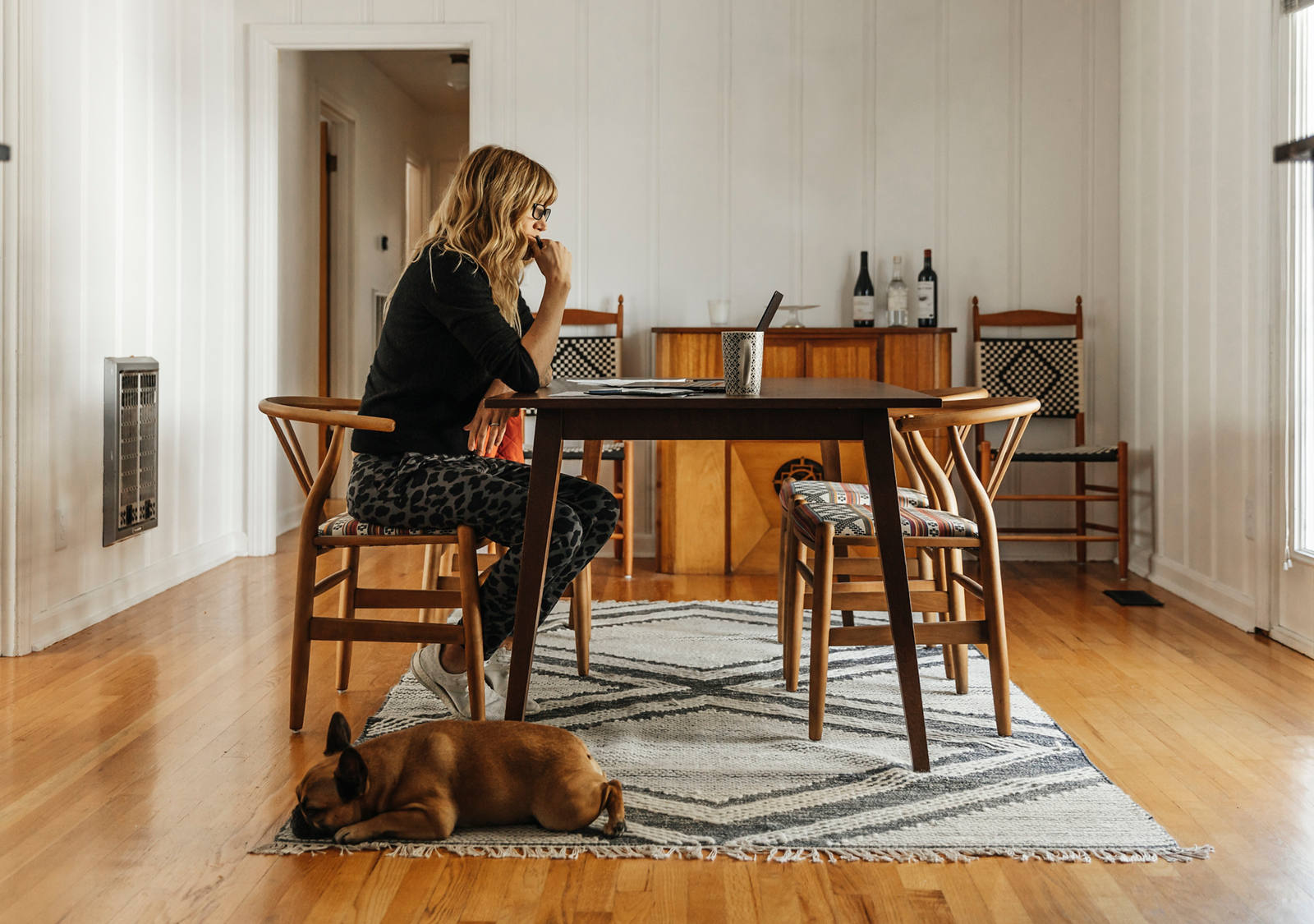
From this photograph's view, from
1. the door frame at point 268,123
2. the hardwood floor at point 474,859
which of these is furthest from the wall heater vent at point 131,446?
the door frame at point 268,123

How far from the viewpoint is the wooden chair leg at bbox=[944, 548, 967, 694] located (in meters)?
2.38

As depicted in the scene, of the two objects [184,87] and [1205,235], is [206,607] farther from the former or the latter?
[1205,235]

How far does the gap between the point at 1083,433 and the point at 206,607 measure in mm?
3369

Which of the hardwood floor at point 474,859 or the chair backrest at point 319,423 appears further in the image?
the chair backrest at point 319,423

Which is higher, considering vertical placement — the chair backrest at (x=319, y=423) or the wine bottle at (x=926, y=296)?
the wine bottle at (x=926, y=296)

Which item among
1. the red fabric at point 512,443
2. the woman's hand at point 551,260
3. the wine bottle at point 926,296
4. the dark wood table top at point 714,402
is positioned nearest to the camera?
the dark wood table top at point 714,402

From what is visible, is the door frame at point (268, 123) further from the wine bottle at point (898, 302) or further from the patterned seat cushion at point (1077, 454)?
the patterned seat cushion at point (1077, 454)

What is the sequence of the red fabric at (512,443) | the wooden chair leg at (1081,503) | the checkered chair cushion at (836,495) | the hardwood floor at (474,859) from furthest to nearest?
the wooden chair leg at (1081,503) → the red fabric at (512,443) → the checkered chair cushion at (836,495) → the hardwood floor at (474,859)

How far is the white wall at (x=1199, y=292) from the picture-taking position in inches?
127

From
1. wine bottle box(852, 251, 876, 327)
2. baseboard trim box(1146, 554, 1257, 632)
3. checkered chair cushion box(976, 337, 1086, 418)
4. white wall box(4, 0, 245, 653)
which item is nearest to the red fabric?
white wall box(4, 0, 245, 653)

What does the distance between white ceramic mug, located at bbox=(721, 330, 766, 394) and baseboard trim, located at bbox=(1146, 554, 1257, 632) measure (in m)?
2.07

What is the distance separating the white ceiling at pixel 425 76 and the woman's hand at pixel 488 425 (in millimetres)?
3996

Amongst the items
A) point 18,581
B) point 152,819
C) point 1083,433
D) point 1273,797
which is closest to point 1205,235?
point 1083,433

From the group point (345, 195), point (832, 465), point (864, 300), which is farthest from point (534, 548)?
point (345, 195)
